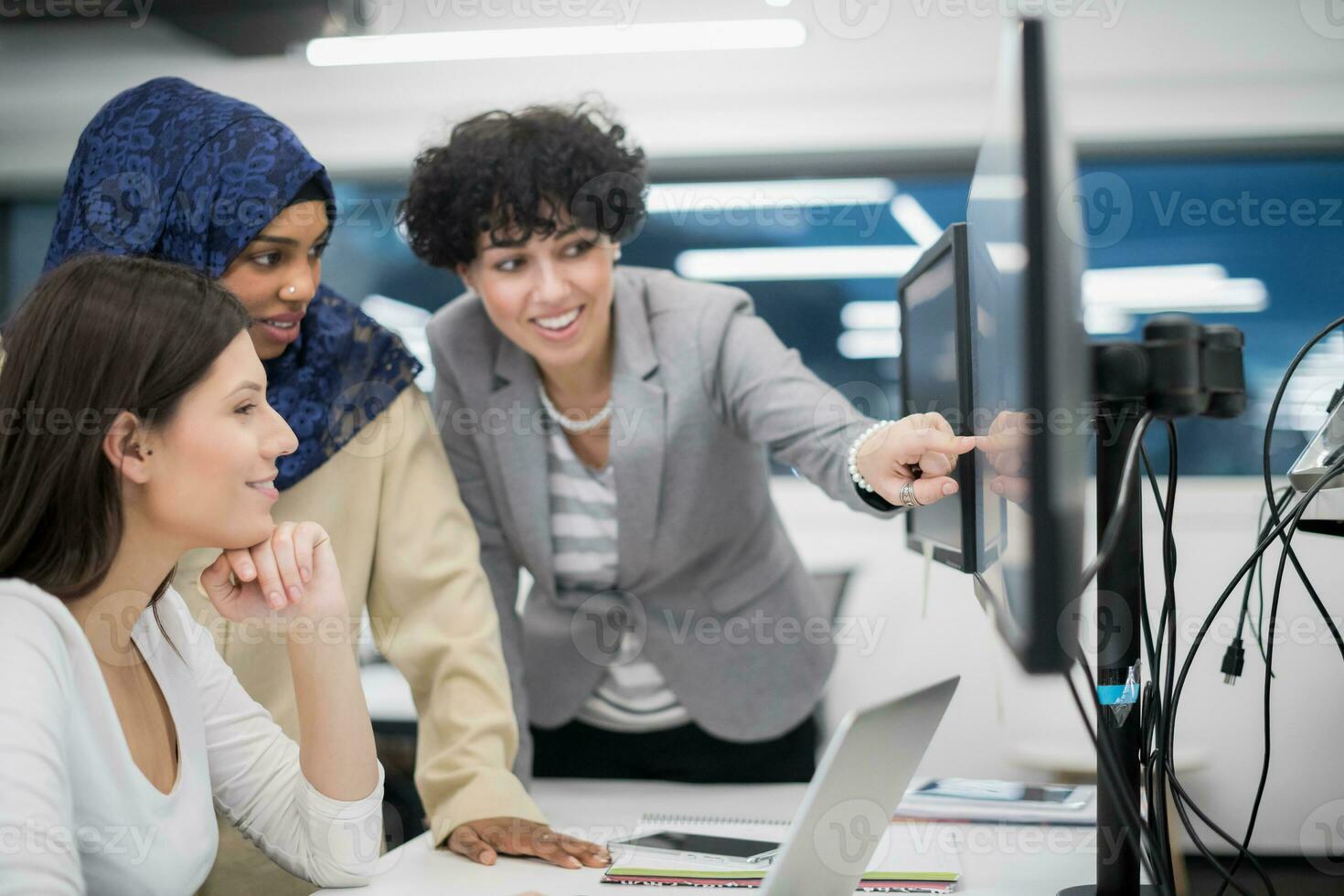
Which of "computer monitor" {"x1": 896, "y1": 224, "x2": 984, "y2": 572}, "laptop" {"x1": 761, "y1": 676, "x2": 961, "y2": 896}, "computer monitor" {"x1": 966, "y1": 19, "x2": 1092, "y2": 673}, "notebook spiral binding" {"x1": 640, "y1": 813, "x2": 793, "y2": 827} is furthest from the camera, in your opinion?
"notebook spiral binding" {"x1": 640, "y1": 813, "x2": 793, "y2": 827}

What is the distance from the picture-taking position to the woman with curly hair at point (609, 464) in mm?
1618

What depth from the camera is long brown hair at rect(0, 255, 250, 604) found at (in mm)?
916

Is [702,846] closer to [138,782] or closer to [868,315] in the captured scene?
[138,782]

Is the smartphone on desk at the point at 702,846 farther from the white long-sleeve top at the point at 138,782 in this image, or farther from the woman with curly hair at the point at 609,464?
the woman with curly hair at the point at 609,464

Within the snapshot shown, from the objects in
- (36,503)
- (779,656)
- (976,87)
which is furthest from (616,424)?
(976,87)

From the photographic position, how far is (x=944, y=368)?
115 centimetres

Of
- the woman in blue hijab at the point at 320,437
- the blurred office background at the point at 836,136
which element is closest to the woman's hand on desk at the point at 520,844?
the woman in blue hijab at the point at 320,437

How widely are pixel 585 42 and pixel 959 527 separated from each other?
101 inches

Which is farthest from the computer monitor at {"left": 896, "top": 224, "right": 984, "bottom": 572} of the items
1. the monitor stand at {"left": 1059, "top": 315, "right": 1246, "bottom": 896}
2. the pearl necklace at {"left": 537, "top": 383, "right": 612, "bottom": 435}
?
the pearl necklace at {"left": 537, "top": 383, "right": 612, "bottom": 435}

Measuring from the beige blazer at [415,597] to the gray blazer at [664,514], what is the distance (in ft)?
0.57

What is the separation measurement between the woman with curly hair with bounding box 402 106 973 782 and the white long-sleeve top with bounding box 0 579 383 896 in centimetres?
51

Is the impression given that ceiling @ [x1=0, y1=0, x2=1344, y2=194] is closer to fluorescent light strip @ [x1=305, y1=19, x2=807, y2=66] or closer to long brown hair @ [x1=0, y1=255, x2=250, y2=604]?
fluorescent light strip @ [x1=305, y1=19, x2=807, y2=66]

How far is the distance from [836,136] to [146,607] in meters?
2.57

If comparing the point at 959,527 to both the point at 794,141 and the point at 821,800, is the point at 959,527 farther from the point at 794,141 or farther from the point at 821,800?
the point at 794,141
